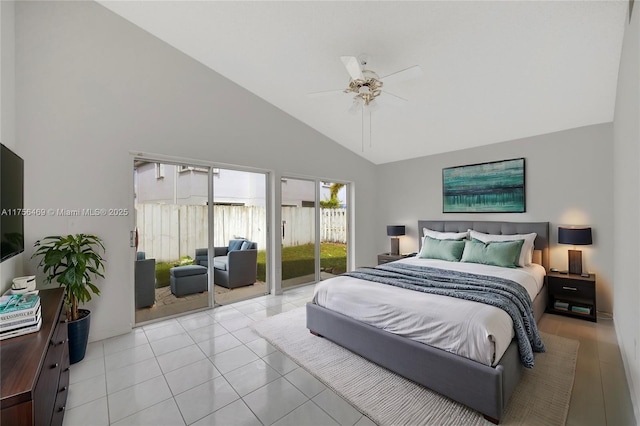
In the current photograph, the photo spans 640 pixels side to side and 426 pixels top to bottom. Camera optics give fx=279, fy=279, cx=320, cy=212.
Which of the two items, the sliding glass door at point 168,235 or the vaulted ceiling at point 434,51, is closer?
the vaulted ceiling at point 434,51

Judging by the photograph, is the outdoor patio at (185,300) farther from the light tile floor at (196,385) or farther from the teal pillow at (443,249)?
the teal pillow at (443,249)

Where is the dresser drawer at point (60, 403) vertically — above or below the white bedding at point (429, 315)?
below

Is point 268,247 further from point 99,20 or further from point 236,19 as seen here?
point 99,20

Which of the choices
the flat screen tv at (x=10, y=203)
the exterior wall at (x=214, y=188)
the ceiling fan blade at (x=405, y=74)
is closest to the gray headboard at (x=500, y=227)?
the exterior wall at (x=214, y=188)

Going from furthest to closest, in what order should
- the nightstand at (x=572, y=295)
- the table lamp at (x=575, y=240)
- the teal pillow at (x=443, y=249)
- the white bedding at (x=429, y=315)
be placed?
1. the teal pillow at (x=443, y=249)
2. the table lamp at (x=575, y=240)
3. the nightstand at (x=572, y=295)
4. the white bedding at (x=429, y=315)

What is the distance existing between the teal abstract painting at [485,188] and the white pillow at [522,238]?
51cm

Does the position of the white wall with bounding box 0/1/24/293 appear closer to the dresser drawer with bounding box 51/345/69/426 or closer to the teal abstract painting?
the dresser drawer with bounding box 51/345/69/426

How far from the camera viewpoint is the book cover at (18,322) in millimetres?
1506

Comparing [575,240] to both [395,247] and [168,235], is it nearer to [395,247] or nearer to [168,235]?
[395,247]

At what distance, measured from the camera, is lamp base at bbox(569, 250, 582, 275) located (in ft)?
12.1

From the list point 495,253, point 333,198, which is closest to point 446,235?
point 495,253

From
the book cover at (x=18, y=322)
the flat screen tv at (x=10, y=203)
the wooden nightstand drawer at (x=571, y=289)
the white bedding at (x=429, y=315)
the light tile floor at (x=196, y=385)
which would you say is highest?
the flat screen tv at (x=10, y=203)

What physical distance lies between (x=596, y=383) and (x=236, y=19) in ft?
15.2

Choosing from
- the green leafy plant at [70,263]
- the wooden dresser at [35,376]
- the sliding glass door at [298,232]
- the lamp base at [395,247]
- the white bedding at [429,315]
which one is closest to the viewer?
the wooden dresser at [35,376]
